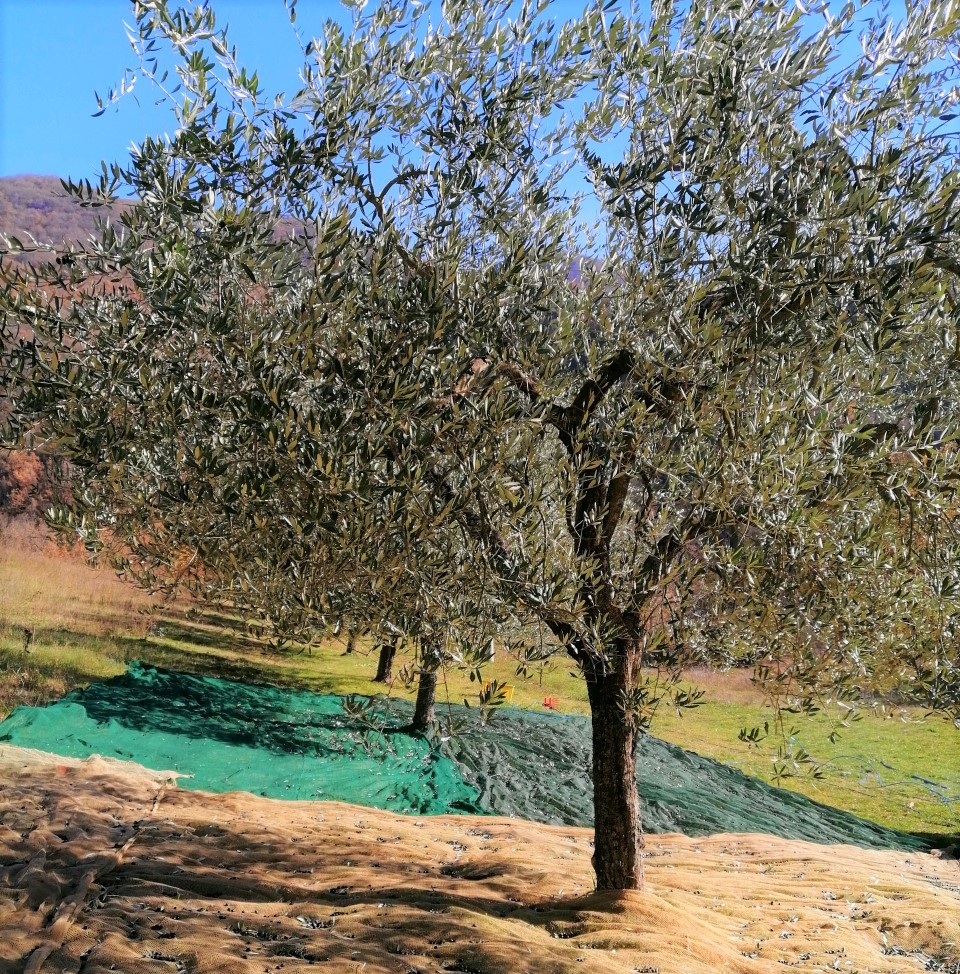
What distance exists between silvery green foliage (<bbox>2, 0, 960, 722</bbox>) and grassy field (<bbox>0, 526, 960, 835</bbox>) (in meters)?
9.89

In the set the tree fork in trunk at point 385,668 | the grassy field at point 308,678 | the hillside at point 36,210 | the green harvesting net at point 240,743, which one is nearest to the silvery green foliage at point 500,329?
the green harvesting net at point 240,743

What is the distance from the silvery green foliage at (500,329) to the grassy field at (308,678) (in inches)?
389

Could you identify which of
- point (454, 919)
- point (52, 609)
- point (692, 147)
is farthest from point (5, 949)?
point (52, 609)

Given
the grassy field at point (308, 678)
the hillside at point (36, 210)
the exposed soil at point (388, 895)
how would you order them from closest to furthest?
the exposed soil at point (388, 895) → the grassy field at point (308, 678) → the hillside at point (36, 210)

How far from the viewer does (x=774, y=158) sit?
211 inches

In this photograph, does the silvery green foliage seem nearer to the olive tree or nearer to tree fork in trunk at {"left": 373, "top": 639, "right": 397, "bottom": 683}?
the olive tree

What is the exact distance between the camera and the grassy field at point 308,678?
1703 cm

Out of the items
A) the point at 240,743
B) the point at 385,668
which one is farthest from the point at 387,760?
the point at 385,668

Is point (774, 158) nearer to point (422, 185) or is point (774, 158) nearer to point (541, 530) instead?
point (422, 185)

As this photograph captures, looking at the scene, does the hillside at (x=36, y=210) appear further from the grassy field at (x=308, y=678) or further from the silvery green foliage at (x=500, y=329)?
the silvery green foliage at (x=500, y=329)

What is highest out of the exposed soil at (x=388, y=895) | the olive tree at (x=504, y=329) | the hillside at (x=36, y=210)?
the hillside at (x=36, y=210)

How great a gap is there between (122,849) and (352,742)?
6.87m

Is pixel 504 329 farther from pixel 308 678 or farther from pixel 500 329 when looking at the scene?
pixel 308 678

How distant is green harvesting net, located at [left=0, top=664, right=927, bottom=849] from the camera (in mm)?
13133
